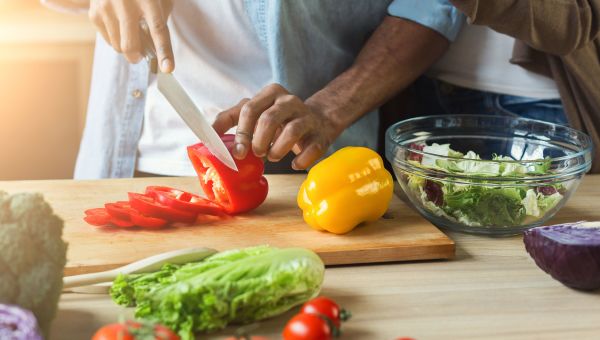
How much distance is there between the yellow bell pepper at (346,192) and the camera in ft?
4.50

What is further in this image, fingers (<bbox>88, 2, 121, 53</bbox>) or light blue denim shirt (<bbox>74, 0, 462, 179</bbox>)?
light blue denim shirt (<bbox>74, 0, 462, 179</bbox>)

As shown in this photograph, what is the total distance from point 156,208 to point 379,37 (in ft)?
2.56

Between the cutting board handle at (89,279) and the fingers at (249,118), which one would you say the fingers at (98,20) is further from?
the cutting board handle at (89,279)

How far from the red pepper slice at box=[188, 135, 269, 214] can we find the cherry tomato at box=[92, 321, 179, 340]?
1.96 feet

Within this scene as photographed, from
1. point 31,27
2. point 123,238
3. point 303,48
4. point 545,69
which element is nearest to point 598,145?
point 545,69

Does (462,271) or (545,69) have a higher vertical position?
(545,69)

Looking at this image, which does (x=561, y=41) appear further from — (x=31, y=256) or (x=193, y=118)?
(x=31, y=256)

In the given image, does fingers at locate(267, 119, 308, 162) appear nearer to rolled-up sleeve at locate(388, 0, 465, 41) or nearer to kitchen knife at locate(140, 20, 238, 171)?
kitchen knife at locate(140, 20, 238, 171)

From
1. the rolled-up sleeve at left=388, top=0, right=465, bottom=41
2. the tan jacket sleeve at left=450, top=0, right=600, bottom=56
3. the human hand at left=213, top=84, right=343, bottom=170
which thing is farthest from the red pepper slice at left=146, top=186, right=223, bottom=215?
the rolled-up sleeve at left=388, top=0, right=465, bottom=41

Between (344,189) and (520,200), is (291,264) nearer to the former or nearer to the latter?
(344,189)

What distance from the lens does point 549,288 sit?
1.19m

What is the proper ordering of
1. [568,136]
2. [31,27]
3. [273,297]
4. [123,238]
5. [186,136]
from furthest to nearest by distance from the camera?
[31,27] → [186,136] → [568,136] → [123,238] → [273,297]

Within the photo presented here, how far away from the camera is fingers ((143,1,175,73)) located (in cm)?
152

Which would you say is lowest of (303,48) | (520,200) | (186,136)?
(186,136)
